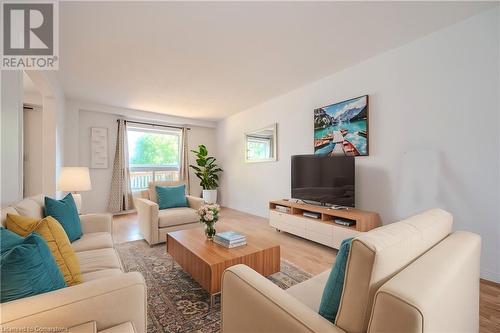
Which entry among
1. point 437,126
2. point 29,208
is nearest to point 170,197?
point 29,208

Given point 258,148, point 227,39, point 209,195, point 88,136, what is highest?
point 227,39

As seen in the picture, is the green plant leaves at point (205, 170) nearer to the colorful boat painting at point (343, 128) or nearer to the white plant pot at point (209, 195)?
the white plant pot at point (209, 195)

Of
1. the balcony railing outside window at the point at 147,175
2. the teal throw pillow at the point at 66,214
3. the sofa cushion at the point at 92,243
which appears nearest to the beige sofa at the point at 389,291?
the sofa cushion at the point at 92,243

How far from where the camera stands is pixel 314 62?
114 inches

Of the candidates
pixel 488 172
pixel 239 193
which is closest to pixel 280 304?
pixel 488 172

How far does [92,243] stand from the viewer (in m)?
1.85

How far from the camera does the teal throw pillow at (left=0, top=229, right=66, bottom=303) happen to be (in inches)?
31.8

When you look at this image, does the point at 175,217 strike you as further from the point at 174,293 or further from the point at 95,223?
the point at 174,293

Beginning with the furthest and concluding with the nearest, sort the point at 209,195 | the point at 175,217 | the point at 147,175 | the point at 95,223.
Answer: the point at 209,195, the point at 147,175, the point at 175,217, the point at 95,223

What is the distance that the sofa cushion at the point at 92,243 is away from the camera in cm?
178

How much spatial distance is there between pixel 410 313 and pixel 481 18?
2862mm

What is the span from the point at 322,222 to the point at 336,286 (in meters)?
2.17

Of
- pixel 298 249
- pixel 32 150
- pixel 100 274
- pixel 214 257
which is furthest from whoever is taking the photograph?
pixel 32 150

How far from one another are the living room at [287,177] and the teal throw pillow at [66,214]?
0.02m
